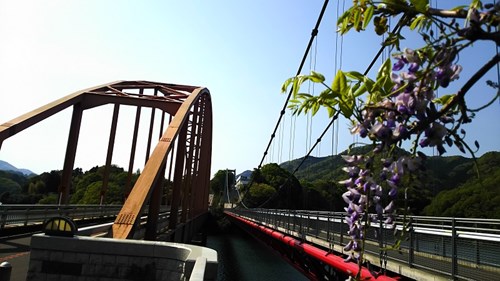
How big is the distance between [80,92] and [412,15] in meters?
21.4

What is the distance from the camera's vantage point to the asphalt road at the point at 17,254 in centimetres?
823

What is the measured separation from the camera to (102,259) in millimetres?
7055

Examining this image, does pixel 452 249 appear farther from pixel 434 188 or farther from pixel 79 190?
pixel 79 190

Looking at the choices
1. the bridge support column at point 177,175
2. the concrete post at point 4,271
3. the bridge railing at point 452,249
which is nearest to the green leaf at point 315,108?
the bridge railing at point 452,249

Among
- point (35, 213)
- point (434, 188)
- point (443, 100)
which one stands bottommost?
point (35, 213)

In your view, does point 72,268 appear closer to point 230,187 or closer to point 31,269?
→ point 31,269

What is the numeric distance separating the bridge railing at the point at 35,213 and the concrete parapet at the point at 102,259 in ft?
28.4

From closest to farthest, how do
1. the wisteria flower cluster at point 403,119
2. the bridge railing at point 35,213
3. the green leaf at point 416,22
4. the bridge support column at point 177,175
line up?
the wisteria flower cluster at point 403,119 → the green leaf at point 416,22 → the bridge railing at point 35,213 → the bridge support column at point 177,175

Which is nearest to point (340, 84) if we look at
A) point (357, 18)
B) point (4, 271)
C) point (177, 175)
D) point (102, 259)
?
point (357, 18)

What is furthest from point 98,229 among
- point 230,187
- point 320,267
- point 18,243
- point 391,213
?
point 230,187

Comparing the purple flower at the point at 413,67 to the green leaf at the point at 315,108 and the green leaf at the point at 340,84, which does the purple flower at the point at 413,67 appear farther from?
the green leaf at the point at 315,108

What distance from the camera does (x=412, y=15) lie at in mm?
1353

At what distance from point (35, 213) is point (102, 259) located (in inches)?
459

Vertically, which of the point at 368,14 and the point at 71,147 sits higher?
the point at 71,147
